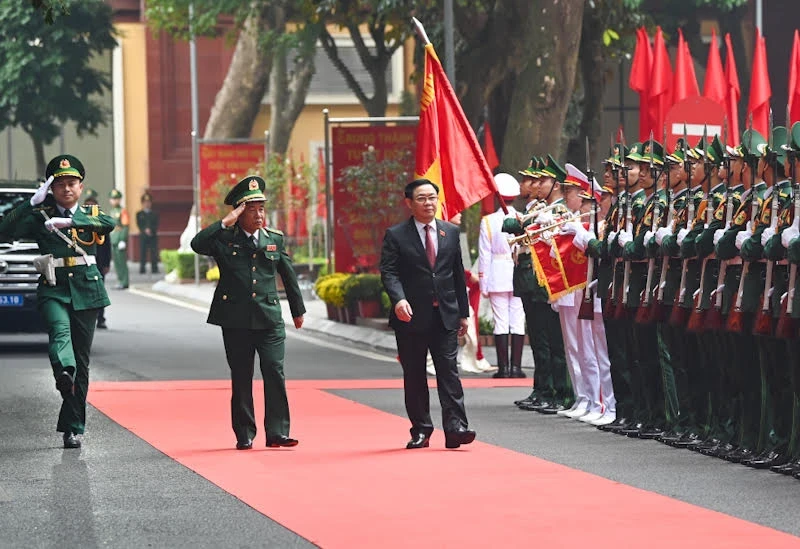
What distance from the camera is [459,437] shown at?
1340 centimetres

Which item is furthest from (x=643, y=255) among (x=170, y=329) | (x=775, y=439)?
(x=170, y=329)

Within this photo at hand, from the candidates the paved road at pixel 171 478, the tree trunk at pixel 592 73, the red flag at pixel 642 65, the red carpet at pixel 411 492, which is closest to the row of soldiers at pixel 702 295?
the paved road at pixel 171 478

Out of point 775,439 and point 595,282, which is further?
point 595,282

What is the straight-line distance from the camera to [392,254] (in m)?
13.6

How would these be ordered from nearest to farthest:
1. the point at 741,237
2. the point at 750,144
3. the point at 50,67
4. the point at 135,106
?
the point at 741,237
the point at 750,144
the point at 50,67
the point at 135,106

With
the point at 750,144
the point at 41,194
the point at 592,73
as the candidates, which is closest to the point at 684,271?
the point at 750,144

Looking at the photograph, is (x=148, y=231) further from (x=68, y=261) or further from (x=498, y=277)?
(x=68, y=261)

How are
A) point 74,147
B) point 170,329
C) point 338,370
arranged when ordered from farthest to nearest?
point 74,147
point 170,329
point 338,370

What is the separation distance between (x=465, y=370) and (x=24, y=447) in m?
7.56

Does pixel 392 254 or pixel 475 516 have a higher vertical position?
pixel 392 254

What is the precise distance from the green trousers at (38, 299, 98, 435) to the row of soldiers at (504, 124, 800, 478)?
3.73 meters

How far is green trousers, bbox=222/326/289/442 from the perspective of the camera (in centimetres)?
1361

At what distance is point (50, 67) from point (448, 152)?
28.3 m

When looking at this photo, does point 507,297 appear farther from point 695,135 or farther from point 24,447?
point 24,447
